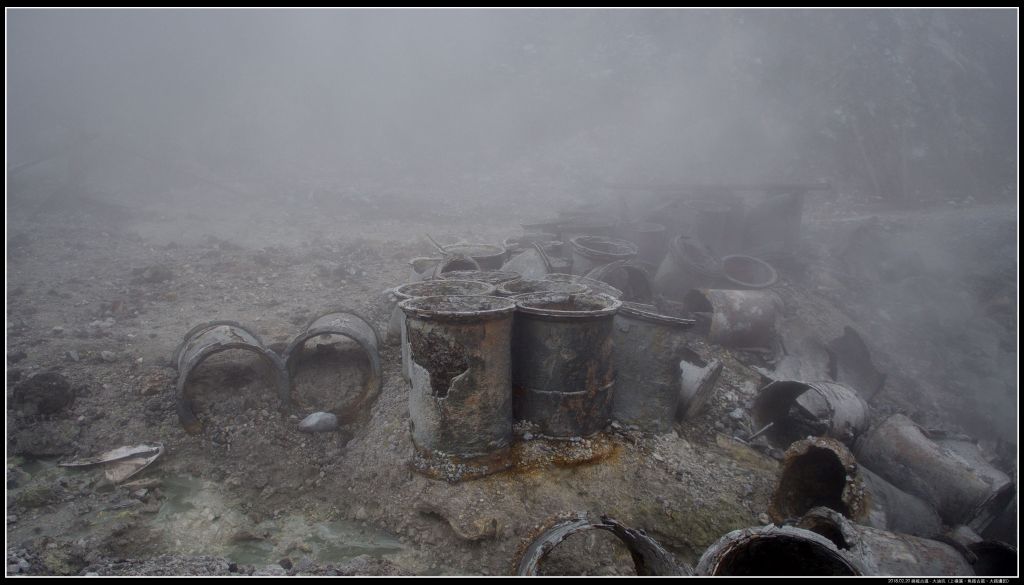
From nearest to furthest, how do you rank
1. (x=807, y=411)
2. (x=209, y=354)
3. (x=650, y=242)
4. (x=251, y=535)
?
(x=251, y=535) < (x=209, y=354) < (x=807, y=411) < (x=650, y=242)

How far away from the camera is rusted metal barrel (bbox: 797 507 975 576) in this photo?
260 centimetres

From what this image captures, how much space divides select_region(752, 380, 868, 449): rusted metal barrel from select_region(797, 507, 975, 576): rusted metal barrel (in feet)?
4.86

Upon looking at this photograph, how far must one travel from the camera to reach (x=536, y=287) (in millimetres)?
4527

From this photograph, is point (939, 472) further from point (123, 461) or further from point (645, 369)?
point (123, 461)

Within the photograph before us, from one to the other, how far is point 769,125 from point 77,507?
1855cm

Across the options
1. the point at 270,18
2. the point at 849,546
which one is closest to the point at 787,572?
the point at 849,546

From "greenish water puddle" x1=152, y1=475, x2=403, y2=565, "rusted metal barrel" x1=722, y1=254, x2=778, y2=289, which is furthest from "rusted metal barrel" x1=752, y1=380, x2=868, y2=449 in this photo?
"greenish water puddle" x1=152, y1=475, x2=403, y2=565

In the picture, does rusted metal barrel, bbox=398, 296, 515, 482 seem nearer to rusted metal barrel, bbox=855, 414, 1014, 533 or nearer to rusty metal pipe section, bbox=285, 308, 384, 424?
rusty metal pipe section, bbox=285, 308, 384, 424

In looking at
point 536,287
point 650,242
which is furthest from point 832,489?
point 650,242

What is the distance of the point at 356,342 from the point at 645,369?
2.72m

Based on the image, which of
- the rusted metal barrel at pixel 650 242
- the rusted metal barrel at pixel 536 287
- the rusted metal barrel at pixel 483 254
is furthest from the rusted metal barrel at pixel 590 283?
the rusted metal barrel at pixel 650 242

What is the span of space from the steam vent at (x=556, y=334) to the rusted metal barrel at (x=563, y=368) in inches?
1.0

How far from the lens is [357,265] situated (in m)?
8.81

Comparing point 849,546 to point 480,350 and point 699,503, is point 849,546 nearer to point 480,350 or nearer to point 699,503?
point 699,503
